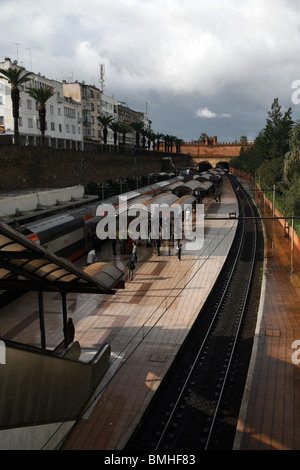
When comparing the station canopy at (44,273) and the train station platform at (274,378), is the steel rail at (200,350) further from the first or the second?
the station canopy at (44,273)

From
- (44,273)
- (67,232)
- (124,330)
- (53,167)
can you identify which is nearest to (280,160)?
(53,167)

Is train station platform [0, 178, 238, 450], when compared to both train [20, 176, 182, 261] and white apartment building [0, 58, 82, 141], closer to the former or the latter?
train [20, 176, 182, 261]

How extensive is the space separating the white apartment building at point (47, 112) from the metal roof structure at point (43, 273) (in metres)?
33.9

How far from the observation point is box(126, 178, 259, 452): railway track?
28.4 feet

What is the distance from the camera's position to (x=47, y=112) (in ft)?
174

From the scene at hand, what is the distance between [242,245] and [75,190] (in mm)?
11910

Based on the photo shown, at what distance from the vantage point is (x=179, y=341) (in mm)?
12609

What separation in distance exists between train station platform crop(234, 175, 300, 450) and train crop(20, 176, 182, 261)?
917 centimetres

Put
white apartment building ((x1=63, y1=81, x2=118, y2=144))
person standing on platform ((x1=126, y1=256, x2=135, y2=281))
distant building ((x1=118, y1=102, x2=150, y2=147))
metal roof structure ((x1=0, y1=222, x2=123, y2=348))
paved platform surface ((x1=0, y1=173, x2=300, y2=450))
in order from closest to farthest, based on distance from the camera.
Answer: metal roof structure ((x1=0, y1=222, x2=123, y2=348))
paved platform surface ((x1=0, y1=173, x2=300, y2=450))
person standing on platform ((x1=126, y1=256, x2=135, y2=281))
white apartment building ((x1=63, y1=81, x2=118, y2=144))
distant building ((x1=118, y1=102, x2=150, y2=147))


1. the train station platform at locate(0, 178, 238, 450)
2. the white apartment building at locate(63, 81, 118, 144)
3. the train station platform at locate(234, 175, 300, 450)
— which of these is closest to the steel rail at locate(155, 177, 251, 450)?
the train station platform at locate(0, 178, 238, 450)

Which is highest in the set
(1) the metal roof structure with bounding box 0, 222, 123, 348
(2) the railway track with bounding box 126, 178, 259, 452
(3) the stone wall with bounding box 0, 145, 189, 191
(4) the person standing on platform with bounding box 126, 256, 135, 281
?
(3) the stone wall with bounding box 0, 145, 189, 191

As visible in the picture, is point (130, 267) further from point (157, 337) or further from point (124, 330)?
point (157, 337)

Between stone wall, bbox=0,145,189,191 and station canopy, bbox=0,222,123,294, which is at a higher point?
stone wall, bbox=0,145,189,191

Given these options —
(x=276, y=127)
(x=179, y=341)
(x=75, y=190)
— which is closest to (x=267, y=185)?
(x=276, y=127)
